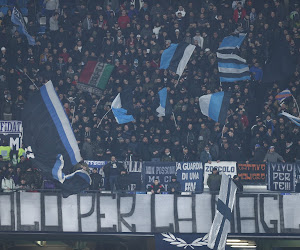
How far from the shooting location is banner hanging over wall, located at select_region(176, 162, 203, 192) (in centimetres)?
3033

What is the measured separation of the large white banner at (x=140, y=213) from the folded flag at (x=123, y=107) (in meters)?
5.26

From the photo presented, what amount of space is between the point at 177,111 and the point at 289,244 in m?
6.49

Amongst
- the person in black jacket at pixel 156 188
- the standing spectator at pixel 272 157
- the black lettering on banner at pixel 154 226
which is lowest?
the black lettering on banner at pixel 154 226

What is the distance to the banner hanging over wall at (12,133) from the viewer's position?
33.1 meters

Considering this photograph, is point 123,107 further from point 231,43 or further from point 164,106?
point 231,43

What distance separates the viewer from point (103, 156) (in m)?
32.7

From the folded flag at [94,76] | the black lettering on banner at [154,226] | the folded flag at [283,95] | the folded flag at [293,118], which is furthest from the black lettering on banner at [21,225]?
the folded flag at [283,95]

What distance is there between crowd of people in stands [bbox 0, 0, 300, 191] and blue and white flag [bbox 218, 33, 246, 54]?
1.08 feet

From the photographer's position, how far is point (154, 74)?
35531 mm

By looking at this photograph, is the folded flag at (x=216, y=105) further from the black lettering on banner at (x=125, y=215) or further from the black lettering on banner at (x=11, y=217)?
the black lettering on banner at (x=11, y=217)

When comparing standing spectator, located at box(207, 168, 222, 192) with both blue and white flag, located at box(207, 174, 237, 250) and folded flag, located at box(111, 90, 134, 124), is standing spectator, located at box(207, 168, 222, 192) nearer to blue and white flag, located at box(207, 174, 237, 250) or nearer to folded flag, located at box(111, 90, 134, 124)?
blue and white flag, located at box(207, 174, 237, 250)

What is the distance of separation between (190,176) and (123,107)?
5.15 meters

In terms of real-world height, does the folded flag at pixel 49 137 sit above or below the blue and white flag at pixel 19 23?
below

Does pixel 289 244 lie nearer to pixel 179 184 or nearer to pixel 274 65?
pixel 179 184
